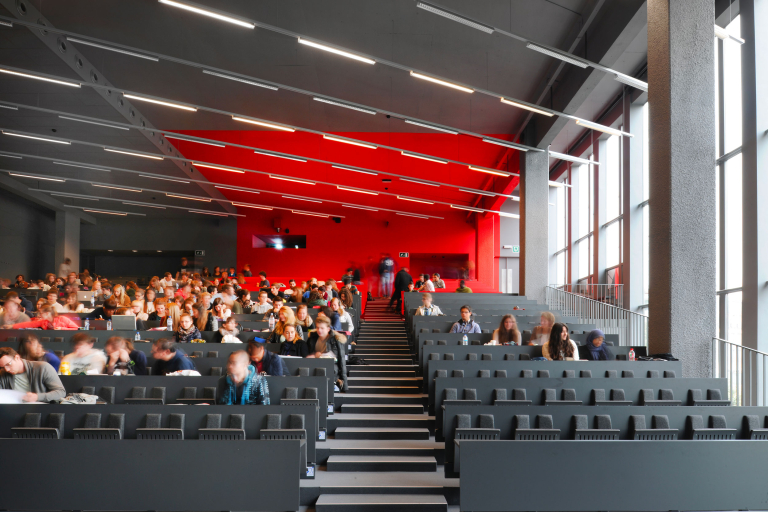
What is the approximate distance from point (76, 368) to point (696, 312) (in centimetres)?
659

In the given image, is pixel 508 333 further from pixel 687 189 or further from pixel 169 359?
pixel 169 359

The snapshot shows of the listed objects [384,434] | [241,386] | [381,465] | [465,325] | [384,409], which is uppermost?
[465,325]

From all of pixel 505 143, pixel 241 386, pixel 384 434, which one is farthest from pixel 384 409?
pixel 505 143

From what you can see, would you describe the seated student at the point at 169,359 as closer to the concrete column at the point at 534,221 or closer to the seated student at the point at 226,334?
the seated student at the point at 226,334

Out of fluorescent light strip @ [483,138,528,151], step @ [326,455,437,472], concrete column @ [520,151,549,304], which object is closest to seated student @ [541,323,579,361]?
step @ [326,455,437,472]

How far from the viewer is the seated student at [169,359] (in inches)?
243

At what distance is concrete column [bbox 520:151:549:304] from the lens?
46.5 ft

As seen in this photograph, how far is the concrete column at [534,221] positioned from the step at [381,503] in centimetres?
996

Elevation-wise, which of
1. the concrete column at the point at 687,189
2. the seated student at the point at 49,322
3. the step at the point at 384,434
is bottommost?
the step at the point at 384,434

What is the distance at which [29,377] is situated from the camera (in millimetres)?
5184

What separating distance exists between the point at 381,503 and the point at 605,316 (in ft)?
27.5

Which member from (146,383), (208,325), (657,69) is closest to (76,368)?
(146,383)

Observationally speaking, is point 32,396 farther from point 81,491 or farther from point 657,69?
point 657,69

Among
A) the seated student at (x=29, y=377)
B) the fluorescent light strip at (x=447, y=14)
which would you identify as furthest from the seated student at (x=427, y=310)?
the seated student at (x=29, y=377)
